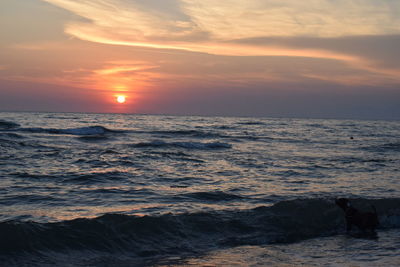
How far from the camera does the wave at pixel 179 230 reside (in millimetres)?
7453

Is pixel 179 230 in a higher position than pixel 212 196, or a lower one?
lower

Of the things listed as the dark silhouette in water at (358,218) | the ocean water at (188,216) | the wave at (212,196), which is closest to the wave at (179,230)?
the ocean water at (188,216)

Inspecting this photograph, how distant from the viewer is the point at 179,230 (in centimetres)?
841

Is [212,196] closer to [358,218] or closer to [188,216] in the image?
[188,216]

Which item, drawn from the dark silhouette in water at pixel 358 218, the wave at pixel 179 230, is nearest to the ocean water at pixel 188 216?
the wave at pixel 179 230

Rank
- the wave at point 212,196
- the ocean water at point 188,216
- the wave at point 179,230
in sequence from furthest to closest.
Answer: the wave at point 212,196 → the wave at point 179,230 → the ocean water at point 188,216

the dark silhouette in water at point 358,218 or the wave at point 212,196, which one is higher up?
the dark silhouette in water at point 358,218

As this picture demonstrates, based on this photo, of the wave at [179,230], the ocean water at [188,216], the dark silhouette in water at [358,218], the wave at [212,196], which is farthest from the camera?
the wave at [212,196]

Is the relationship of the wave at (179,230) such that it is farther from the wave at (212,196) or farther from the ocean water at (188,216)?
the wave at (212,196)

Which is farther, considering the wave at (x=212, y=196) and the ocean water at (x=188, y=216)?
the wave at (x=212, y=196)

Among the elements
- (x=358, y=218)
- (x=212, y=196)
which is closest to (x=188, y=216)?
(x=212, y=196)

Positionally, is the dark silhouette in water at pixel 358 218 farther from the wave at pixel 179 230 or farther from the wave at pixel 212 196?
the wave at pixel 212 196

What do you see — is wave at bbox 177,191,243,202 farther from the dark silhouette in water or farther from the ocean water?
the dark silhouette in water

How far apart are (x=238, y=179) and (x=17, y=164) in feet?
30.6
